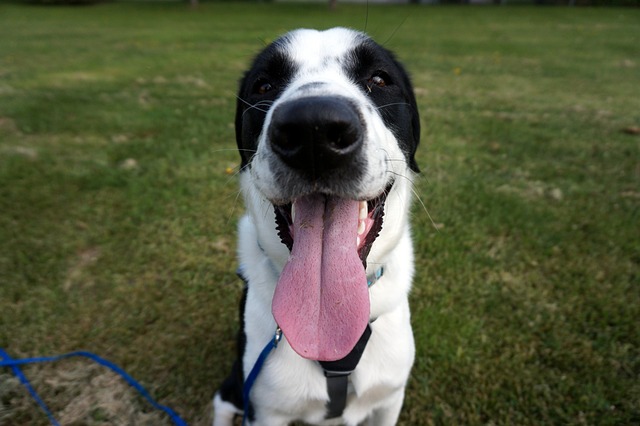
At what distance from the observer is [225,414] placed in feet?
7.42

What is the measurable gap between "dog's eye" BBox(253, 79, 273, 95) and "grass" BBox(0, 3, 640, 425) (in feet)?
1.58

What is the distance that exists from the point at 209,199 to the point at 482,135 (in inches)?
152

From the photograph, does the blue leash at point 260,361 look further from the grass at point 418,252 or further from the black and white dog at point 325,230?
the grass at point 418,252

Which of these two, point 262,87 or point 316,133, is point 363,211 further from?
point 262,87

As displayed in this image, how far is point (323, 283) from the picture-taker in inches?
64.0

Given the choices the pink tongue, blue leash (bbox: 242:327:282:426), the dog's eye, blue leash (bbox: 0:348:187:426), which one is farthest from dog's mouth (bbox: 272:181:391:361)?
blue leash (bbox: 0:348:187:426)

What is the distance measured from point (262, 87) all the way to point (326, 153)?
2.74 feet

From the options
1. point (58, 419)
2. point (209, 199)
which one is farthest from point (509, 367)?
point (209, 199)

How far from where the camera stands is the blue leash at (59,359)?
2.38 metres

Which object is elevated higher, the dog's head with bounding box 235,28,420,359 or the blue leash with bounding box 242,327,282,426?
the dog's head with bounding box 235,28,420,359

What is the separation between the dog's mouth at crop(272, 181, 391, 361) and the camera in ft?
5.27

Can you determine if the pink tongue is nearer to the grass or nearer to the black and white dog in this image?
the black and white dog

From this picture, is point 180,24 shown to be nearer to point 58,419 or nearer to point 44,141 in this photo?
point 44,141

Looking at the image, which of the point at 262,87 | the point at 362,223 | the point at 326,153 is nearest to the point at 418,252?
the point at 362,223
